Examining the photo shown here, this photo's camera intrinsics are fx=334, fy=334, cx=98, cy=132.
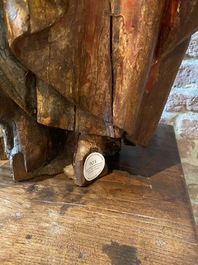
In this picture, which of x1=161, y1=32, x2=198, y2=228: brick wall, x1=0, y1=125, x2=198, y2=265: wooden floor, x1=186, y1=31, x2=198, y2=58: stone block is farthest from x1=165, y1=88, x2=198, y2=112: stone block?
x1=0, y1=125, x2=198, y2=265: wooden floor

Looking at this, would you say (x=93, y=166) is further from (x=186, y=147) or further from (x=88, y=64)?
(x=186, y=147)

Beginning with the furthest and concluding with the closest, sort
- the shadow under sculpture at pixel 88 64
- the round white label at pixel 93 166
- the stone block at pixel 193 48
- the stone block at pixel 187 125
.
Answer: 1. the stone block at pixel 187 125
2. the stone block at pixel 193 48
3. the round white label at pixel 93 166
4. the shadow under sculpture at pixel 88 64

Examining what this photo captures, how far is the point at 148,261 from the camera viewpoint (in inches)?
23.4

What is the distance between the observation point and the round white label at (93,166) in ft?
2.50

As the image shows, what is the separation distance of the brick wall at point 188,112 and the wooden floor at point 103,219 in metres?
0.33

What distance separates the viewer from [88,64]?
602 millimetres

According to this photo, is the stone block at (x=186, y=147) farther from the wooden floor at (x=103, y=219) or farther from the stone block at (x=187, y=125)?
the wooden floor at (x=103, y=219)

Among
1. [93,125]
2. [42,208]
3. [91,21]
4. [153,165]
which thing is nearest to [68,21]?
[91,21]

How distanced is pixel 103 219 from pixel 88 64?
31cm

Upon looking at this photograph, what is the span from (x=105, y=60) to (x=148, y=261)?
0.37 meters

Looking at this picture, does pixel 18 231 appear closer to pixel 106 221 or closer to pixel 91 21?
pixel 106 221

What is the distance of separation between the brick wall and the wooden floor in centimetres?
33

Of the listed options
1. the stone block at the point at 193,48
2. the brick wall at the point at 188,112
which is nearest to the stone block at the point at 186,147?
the brick wall at the point at 188,112

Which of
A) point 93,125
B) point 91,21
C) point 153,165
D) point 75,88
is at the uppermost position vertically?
point 91,21
